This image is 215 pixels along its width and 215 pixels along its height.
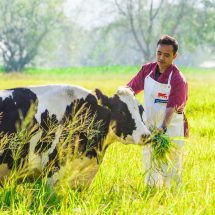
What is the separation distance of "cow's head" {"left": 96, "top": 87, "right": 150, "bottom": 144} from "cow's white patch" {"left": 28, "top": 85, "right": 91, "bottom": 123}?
0.20 meters

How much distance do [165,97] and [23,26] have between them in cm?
4848

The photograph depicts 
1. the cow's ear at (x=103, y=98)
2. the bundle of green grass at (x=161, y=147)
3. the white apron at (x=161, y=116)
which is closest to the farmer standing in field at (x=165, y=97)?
the white apron at (x=161, y=116)

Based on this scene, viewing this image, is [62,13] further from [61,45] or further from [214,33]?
[61,45]

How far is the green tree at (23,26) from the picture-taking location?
50094 mm

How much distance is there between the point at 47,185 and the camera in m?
3.97

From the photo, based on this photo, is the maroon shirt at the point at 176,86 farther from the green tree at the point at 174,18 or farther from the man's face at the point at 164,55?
the green tree at the point at 174,18

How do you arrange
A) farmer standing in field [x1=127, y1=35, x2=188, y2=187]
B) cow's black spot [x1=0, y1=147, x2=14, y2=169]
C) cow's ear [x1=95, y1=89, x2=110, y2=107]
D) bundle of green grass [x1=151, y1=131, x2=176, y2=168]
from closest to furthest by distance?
cow's black spot [x1=0, y1=147, x2=14, y2=169] → bundle of green grass [x1=151, y1=131, x2=176, y2=168] → cow's ear [x1=95, y1=89, x2=110, y2=107] → farmer standing in field [x1=127, y1=35, x2=188, y2=187]

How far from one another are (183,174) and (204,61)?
104 metres

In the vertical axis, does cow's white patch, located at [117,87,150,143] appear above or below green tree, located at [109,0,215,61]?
below

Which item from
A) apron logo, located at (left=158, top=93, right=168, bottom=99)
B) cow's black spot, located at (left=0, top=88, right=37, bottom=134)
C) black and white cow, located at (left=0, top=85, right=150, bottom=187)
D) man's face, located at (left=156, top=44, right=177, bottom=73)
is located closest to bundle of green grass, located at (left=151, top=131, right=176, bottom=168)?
black and white cow, located at (left=0, top=85, right=150, bottom=187)

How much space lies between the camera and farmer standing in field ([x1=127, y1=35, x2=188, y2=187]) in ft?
14.4

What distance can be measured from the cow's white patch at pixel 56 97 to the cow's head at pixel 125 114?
197 millimetres

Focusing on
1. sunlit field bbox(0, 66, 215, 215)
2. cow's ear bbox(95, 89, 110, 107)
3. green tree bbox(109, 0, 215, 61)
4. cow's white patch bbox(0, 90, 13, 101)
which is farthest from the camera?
green tree bbox(109, 0, 215, 61)

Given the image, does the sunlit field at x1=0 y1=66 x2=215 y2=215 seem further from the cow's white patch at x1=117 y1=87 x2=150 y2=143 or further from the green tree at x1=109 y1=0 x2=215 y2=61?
the green tree at x1=109 y1=0 x2=215 y2=61
